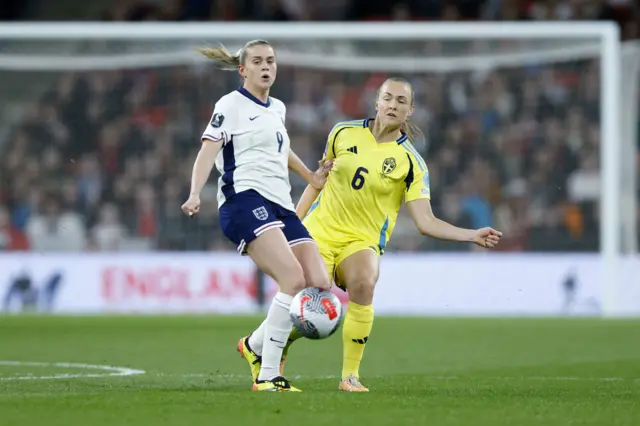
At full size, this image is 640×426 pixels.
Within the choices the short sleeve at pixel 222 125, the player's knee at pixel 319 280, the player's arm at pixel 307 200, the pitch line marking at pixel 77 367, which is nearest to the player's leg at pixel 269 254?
the player's knee at pixel 319 280

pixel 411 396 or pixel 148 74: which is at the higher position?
pixel 148 74

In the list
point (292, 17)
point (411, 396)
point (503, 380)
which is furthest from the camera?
point (292, 17)

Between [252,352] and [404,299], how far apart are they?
35.2 feet

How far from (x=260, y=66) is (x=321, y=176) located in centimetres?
104

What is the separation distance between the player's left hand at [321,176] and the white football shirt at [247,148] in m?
0.62

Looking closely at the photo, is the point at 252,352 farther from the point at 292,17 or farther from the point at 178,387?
the point at 292,17

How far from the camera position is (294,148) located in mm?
19281

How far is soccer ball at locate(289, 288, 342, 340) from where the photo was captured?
7.94 metres

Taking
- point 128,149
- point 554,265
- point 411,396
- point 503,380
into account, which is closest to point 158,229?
point 128,149

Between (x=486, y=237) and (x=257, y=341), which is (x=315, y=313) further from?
(x=486, y=237)

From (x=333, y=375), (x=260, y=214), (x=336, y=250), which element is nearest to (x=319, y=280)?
(x=260, y=214)

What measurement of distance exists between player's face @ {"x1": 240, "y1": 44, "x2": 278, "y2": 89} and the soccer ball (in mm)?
1431

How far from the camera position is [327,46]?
20.2m

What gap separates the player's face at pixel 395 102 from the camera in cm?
893
